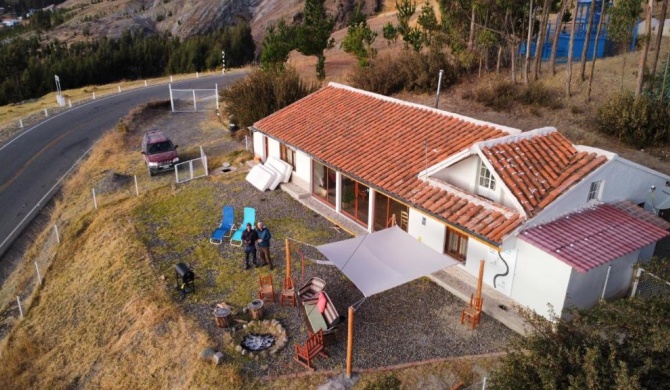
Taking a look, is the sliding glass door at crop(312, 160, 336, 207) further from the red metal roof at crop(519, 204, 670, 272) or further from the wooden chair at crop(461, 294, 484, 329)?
the red metal roof at crop(519, 204, 670, 272)

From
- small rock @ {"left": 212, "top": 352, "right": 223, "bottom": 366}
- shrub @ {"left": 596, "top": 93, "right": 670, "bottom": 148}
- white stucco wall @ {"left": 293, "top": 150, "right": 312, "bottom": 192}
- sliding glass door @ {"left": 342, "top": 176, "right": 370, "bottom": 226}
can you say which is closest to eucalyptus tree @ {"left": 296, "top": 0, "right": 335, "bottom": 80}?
white stucco wall @ {"left": 293, "top": 150, "right": 312, "bottom": 192}

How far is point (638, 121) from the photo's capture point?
2258cm

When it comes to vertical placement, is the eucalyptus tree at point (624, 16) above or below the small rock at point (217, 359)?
above

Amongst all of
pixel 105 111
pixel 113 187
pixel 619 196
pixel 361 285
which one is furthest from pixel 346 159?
pixel 105 111

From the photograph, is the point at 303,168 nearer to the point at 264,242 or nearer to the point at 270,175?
the point at 270,175

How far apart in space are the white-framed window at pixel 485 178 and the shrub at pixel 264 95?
17.2 metres

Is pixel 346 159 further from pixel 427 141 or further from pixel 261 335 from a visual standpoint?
pixel 261 335

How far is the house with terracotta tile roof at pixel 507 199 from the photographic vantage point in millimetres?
13352

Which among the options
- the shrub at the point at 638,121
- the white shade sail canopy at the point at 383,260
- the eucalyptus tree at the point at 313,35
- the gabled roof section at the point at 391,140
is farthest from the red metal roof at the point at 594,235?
the eucalyptus tree at the point at 313,35

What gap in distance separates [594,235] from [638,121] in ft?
38.2

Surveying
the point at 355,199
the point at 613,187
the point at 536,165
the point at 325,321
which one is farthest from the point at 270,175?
the point at 613,187

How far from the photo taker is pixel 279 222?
1977 centimetres

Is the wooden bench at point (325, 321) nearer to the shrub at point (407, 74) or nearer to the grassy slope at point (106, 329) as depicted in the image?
the grassy slope at point (106, 329)

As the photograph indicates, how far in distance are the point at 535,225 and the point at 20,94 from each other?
181 feet
